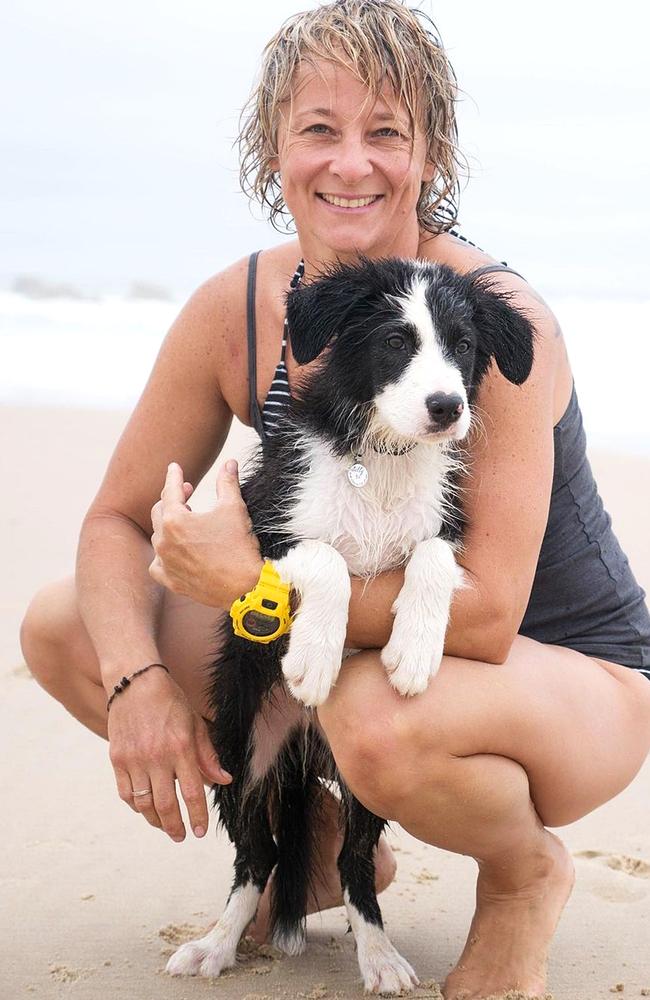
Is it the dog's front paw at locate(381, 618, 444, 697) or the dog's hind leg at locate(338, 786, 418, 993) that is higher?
the dog's front paw at locate(381, 618, 444, 697)

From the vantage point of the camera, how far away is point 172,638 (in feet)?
9.83

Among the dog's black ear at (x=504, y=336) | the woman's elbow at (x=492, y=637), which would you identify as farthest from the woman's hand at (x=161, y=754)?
the dog's black ear at (x=504, y=336)

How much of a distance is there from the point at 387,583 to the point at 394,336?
1.58ft

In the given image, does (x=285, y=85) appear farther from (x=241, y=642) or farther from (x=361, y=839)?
(x=361, y=839)

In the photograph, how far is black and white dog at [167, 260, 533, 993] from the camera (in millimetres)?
2443

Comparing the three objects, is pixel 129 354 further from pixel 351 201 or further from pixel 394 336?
pixel 394 336

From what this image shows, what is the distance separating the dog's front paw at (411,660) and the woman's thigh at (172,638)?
624 millimetres

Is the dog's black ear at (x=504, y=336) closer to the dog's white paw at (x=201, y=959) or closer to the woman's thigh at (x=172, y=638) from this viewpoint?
the woman's thigh at (x=172, y=638)

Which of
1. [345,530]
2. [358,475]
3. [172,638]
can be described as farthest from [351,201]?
[172,638]

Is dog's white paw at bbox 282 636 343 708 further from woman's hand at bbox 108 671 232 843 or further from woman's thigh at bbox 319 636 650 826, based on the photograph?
woman's hand at bbox 108 671 232 843

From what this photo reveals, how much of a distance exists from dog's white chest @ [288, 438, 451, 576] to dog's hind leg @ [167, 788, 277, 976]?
2.06 feet

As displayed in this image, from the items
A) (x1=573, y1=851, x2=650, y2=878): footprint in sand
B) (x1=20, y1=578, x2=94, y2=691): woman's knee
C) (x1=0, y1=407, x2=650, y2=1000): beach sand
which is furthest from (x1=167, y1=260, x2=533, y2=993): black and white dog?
(x1=573, y1=851, x2=650, y2=878): footprint in sand

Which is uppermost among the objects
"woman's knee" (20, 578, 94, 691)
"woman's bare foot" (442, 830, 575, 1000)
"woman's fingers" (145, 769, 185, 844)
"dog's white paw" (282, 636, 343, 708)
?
"dog's white paw" (282, 636, 343, 708)

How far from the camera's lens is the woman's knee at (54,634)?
295 cm
